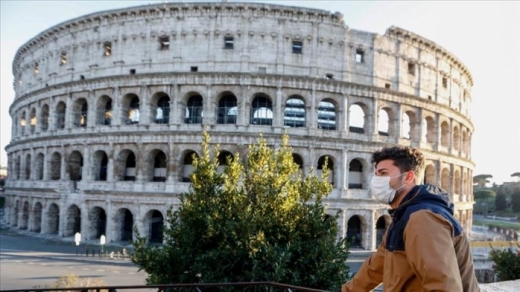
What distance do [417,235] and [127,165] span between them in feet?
98.1

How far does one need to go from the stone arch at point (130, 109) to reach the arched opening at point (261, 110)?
9000 millimetres

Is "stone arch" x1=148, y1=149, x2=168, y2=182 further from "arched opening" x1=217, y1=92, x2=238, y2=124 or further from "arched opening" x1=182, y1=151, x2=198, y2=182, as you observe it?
"arched opening" x1=217, y1=92, x2=238, y2=124

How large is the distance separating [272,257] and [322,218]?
8.69 ft

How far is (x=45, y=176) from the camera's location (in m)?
30.3

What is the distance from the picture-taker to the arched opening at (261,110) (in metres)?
27.2

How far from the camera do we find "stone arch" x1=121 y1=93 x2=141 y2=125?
2778 cm

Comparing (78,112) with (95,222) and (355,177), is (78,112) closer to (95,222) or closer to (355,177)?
(95,222)

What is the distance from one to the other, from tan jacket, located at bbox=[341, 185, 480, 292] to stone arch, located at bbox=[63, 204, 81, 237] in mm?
31289

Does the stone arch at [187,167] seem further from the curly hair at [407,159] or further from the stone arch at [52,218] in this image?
the curly hair at [407,159]

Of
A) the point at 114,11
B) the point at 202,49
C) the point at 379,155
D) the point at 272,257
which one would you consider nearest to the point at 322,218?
the point at 272,257

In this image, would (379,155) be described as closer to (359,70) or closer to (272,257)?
(272,257)

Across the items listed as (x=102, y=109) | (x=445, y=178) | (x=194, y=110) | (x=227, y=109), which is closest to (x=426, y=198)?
(x=227, y=109)

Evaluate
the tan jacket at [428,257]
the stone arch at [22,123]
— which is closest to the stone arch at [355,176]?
the tan jacket at [428,257]

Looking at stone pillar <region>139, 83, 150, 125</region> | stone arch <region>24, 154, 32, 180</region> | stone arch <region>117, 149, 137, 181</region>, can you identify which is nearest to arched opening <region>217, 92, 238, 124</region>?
stone pillar <region>139, 83, 150, 125</region>
